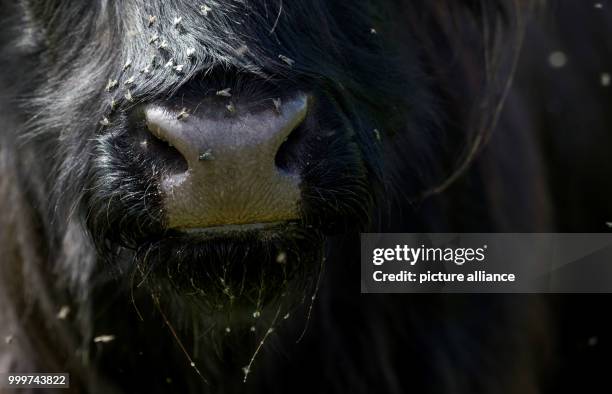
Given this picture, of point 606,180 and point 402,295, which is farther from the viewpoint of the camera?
point 606,180

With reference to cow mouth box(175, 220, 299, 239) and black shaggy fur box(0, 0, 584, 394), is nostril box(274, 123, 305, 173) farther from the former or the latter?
cow mouth box(175, 220, 299, 239)

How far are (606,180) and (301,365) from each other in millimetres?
1344

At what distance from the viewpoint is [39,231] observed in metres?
2.99

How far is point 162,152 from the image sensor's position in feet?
7.33

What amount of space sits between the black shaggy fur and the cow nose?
44 mm

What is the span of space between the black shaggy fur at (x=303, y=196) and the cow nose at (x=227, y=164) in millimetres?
44

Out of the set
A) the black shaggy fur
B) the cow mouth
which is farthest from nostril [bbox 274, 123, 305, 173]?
the cow mouth

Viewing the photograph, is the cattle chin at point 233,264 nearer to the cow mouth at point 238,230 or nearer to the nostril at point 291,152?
the cow mouth at point 238,230

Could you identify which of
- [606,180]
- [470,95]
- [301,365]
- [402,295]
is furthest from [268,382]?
[606,180]

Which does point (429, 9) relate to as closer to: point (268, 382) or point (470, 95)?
point (470, 95)

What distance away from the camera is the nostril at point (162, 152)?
221 cm

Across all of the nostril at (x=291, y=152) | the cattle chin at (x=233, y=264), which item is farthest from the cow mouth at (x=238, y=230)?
the nostril at (x=291, y=152)

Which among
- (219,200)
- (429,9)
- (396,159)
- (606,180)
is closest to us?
(219,200)

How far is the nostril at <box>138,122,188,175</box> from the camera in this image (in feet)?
7.25
